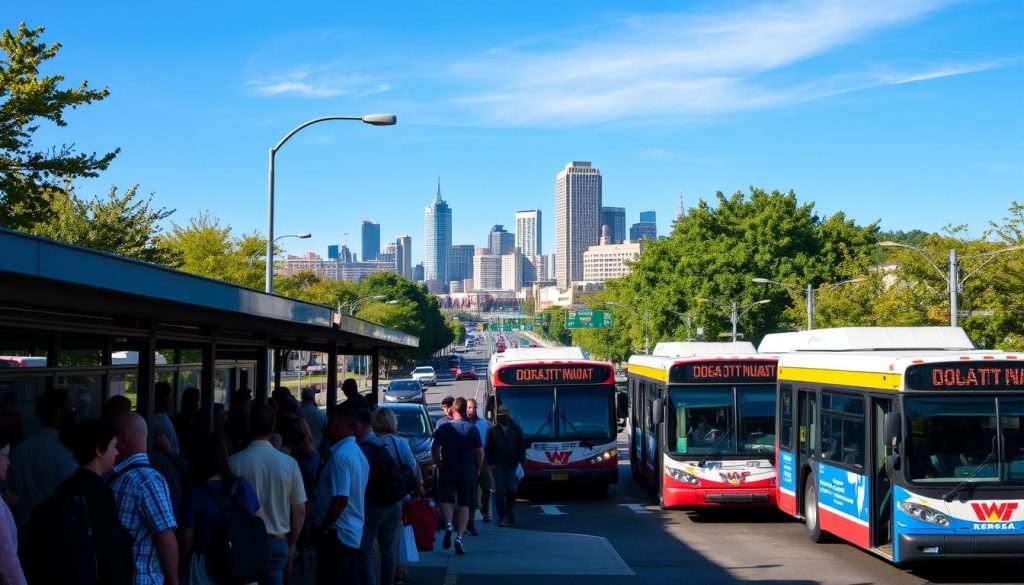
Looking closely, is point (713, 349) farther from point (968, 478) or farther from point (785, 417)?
point (968, 478)

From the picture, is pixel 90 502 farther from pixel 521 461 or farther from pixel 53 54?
pixel 53 54

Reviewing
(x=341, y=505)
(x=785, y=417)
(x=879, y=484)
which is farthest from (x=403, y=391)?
(x=341, y=505)

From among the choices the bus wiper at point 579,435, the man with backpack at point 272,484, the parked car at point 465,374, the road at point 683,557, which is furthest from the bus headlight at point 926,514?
the parked car at point 465,374

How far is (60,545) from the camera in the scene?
5.38 m

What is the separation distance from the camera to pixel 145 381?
13.3 m

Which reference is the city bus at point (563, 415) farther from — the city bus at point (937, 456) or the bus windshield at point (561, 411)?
the city bus at point (937, 456)

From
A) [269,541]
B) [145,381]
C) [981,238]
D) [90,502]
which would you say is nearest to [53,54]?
[145,381]

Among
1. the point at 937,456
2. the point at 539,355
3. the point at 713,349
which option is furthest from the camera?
the point at 539,355

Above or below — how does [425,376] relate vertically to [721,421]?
below

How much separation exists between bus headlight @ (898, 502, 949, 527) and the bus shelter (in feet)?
23.0

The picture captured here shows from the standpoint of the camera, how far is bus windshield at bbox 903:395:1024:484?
12281 millimetres

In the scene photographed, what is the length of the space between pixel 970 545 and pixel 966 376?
1.80 m

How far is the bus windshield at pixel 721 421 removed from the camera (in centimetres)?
1881

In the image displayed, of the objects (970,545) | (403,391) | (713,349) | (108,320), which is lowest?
(970,545)
